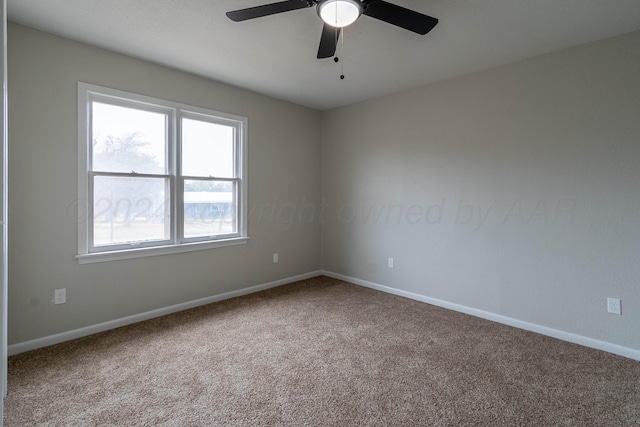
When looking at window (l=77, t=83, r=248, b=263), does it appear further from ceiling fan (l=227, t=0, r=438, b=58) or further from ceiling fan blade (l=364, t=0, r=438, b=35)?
ceiling fan blade (l=364, t=0, r=438, b=35)

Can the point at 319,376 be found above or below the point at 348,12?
below

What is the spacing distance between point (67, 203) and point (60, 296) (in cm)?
78

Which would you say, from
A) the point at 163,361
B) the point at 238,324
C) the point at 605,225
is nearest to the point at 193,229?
the point at 238,324

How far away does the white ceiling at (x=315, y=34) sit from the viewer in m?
2.17

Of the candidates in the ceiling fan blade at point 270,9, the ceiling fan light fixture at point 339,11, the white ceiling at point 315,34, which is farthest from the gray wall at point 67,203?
the ceiling fan light fixture at point 339,11

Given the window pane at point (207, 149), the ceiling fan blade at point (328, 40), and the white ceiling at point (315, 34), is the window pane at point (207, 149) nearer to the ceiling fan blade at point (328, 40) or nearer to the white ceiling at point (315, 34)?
the white ceiling at point (315, 34)

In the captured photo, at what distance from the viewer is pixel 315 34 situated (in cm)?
252

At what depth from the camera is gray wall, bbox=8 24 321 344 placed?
244 centimetres

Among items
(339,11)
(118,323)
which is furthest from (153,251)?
(339,11)

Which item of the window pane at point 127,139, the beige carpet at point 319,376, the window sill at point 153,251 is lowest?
the beige carpet at point 319,376

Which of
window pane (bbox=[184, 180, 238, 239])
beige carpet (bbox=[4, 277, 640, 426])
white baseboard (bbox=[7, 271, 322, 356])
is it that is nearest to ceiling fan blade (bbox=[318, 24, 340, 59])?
window pane (bbox=[184, 180, 238, 239])

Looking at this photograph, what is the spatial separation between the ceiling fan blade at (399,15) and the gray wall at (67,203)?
7.60 ft

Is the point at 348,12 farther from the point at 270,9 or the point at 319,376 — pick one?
the point at 319,376

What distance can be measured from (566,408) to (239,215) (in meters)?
3.38
